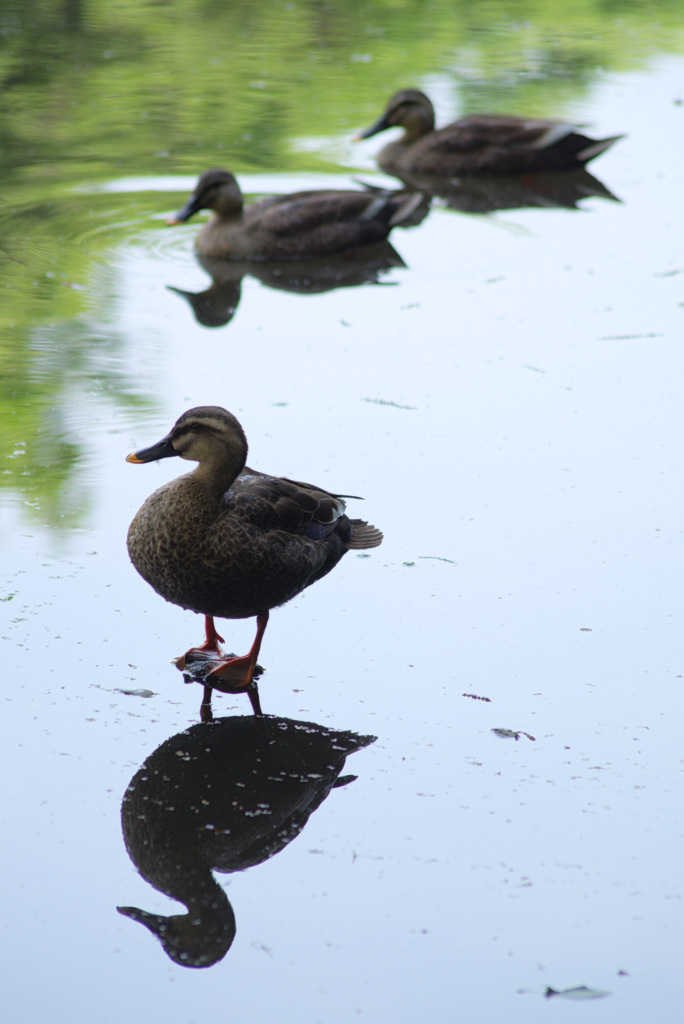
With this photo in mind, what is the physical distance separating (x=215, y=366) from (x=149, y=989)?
414cm

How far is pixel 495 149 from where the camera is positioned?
10070 mm

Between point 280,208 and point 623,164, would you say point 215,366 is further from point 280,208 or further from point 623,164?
point 623,164

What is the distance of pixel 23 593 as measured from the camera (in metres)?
4.31

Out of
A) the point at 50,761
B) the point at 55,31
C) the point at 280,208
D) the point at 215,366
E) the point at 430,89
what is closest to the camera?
the point at 50,761

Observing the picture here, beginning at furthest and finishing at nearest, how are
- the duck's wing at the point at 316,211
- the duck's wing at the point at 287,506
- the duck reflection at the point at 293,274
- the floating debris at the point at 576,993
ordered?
the duck's wing at the point at 316,211, the duck reflection at the point at 293,274, the duck's wing at the point at 287,506, the floating debris at the point at 576,993

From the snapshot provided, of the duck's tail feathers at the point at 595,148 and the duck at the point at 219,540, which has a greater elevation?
the duck at the point at 219,540

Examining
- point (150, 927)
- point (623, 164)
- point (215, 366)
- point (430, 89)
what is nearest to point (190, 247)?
point (215, 366)

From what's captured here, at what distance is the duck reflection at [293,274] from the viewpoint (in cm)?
741

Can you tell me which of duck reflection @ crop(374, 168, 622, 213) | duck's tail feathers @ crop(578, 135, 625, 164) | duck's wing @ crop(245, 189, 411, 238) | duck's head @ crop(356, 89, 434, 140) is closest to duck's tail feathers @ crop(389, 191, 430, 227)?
duck's wing @ crop(245, 189, 411, 238)

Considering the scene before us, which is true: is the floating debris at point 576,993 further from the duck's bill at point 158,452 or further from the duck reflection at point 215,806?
the duck's bill at point 158,452

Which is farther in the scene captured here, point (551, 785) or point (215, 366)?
point (215, 366)

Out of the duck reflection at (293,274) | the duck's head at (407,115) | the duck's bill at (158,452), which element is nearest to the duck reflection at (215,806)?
the duck's bill at (158,452)

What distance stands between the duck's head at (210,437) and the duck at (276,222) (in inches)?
179

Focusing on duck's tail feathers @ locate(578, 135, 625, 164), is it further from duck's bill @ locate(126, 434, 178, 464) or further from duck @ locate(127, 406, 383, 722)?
duck's bill @ locate(126, 434, 178, 464)
